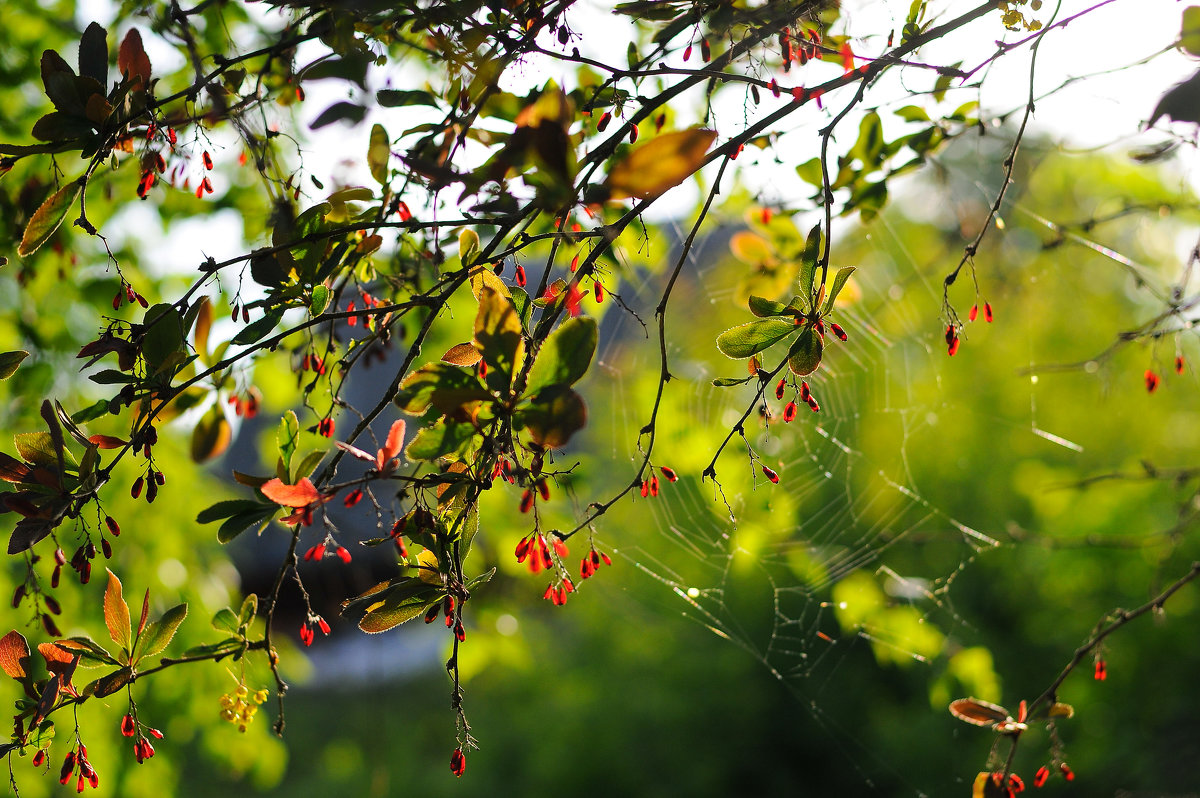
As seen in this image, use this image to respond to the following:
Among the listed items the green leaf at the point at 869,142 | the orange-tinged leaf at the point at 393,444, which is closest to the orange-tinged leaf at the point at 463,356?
the orange-tinged leaf at the point at 393,444

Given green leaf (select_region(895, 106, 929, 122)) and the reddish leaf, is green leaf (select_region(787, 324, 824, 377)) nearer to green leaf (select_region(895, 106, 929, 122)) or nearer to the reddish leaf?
the reddish leaf

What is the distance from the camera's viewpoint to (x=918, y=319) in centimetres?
349

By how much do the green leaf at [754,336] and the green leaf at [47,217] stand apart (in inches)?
22.0

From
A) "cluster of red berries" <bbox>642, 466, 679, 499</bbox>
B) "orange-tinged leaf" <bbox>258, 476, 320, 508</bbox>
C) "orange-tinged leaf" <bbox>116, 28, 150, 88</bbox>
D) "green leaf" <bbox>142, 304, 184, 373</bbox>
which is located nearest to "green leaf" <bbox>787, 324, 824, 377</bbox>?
"cluster of red berries" <bbox>642, 466, 679, 499</bbox>

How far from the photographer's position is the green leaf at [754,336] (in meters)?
0.69

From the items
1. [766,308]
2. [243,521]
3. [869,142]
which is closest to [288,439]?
[243,521]

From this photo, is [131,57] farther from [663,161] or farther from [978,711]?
[978,711]

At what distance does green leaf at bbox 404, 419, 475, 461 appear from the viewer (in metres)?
0.58

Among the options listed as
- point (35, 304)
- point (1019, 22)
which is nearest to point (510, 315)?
point (1019, 22)

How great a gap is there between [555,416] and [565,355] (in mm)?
45

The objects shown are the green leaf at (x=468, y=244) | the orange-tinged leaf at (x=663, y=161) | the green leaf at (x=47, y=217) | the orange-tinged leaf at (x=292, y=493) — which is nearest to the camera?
the orange-tinged leaf at (x=663, y=161)

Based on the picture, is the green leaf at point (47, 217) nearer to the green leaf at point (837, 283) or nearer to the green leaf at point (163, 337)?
the green leaf at point (163, 337)

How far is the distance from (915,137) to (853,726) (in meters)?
2.58

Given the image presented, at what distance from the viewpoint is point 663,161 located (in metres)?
0.47
